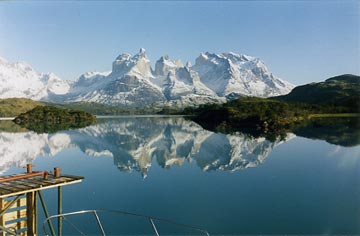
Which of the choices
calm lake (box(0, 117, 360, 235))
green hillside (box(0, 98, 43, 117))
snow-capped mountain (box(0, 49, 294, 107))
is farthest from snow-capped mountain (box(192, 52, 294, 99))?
calm lake (box(0, 117, 360, 235))

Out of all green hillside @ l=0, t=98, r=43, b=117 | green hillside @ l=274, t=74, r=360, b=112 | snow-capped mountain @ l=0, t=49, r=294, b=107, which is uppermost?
snow-capped mountain @ l=0, t=49, r=294, b=107

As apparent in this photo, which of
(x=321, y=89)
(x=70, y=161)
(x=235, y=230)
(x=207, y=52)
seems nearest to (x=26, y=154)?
(x=70, y=161)

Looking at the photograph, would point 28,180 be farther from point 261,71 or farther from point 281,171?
point 261,71

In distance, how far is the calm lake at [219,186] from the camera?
17.4 feet

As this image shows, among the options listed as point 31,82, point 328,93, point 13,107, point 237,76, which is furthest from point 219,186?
point 31,82

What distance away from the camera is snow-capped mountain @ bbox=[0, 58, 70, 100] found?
122125 millimetres

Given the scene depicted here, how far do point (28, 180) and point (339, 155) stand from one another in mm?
12390

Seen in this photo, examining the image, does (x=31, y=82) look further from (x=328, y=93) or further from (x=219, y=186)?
(x=219, y=186)

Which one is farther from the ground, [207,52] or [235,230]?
[207,52]

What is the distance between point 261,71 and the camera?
131125mm

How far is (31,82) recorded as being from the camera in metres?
145

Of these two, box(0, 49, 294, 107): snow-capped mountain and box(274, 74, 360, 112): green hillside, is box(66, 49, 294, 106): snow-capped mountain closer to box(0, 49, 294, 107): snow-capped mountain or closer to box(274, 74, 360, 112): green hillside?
box(0, 49, 294, 107): snow-capped mountain

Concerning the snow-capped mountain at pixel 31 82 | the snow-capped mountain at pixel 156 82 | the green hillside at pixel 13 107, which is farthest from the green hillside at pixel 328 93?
the snow-capped mountain at pixel 31 82

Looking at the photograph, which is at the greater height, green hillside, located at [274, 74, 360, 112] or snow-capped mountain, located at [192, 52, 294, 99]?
snow-capped mountain, located at [192, 52, 294, 99]
